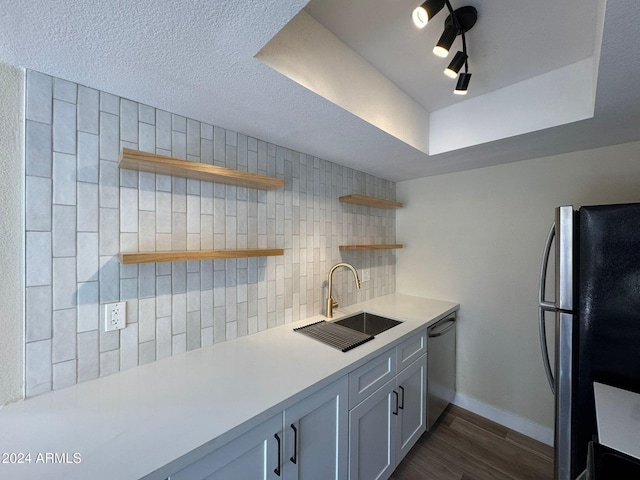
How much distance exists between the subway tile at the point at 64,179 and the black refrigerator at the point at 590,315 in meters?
2.09

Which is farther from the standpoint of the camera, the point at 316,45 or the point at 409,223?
the point at 409,223

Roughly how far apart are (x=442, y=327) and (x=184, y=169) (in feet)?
6.70

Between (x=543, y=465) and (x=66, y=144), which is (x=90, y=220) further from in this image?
(x=543, y=465)

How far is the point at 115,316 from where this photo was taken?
1096 mm

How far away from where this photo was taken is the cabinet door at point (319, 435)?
1.01 m

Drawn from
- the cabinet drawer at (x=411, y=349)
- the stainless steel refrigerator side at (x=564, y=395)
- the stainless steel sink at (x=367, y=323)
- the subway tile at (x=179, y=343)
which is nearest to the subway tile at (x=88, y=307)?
the subway tile at (x=179, y=343)

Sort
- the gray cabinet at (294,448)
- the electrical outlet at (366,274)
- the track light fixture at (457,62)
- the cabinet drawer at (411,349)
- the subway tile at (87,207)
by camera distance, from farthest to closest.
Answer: the electrical outlet at (366,274), the cabinet drawer at (411,349), the track light fixture at (457,62), the subway tile at (87,207), the gray cabinet at (294,448)

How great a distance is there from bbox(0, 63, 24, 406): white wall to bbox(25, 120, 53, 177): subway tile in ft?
0.07

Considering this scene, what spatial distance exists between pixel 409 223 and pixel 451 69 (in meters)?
1.60

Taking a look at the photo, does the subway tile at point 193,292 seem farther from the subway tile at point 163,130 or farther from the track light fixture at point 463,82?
the track light fixture at point 463,82

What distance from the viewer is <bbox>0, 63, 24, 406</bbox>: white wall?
2.97 ft

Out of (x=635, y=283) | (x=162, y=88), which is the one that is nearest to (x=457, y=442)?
(x=635, y=283)

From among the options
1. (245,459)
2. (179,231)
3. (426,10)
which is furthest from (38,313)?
(426,10)

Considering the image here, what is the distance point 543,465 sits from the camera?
5.52ft
